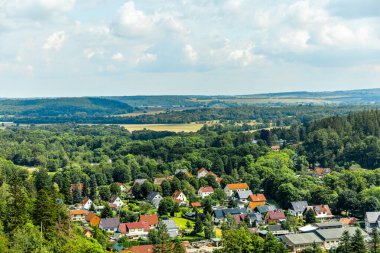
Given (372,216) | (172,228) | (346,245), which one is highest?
(346,245)

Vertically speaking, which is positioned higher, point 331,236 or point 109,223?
point 331,236

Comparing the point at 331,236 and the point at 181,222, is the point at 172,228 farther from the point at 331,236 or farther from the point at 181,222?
the point at 331,236

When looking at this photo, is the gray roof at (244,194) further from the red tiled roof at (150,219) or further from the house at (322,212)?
the red tiled roof at (150,219)

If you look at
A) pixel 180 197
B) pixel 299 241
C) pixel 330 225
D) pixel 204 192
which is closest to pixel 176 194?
pixel 180 197

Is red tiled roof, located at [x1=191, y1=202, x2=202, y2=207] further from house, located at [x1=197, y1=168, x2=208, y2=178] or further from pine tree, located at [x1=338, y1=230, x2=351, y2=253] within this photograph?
pine tree, located at [x1=338, y1=230, x2=351, y2=253]

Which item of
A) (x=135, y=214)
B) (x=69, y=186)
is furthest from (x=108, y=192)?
(x=135, y=214)

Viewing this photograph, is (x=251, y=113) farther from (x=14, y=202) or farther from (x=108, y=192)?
(x=14, y=202)
